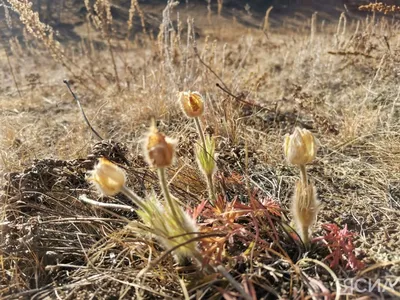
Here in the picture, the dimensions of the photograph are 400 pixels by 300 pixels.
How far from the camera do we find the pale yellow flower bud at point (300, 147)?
1129mm

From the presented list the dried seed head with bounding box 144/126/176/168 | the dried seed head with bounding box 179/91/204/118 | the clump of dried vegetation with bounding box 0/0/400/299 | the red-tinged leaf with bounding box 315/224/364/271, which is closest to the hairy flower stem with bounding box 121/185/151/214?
the clump of dried vegetation with bounding box 0/0/400/299

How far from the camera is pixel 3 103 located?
3.44 m

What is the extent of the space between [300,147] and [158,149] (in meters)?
0.41

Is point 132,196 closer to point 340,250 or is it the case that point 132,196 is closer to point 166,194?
point 166,194

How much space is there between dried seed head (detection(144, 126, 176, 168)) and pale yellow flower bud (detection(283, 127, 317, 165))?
353 millimetres

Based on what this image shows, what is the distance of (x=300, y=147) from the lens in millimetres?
1128

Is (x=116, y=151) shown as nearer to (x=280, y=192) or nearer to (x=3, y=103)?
(x=280, y=192)

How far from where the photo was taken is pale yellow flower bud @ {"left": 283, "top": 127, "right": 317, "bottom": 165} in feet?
3.70

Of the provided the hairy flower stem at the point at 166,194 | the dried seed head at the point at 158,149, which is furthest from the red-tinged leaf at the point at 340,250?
the dried seed head at the point at 158,149

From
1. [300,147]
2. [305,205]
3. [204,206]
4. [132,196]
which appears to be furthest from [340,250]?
[132,196]

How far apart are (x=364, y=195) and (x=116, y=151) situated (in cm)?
100

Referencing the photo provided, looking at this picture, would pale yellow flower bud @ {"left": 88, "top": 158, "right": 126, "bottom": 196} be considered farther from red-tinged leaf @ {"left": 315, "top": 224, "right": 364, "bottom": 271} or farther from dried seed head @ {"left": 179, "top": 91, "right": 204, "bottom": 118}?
red-tinged leaf @ {"left": 315, "top": 224, "right": 364, "bottom": 271}

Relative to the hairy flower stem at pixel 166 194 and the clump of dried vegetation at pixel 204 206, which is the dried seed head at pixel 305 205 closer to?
the clump of dried vegetation at pixel 204 206

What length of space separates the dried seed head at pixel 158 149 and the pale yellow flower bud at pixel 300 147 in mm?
353
